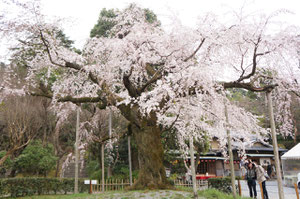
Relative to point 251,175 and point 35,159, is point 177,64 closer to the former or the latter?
point 251,175

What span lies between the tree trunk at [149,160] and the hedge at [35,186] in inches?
307

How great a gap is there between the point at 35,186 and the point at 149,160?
9251 mm

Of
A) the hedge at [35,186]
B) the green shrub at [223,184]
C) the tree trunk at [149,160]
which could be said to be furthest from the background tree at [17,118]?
the green shrub at [223,184]

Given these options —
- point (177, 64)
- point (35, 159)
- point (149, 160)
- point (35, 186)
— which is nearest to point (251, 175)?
point (149, 160)

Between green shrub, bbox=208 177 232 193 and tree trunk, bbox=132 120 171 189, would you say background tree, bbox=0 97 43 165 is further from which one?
green shrub, bbox=208 177 232 193

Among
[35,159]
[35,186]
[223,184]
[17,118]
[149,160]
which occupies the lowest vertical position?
[35,186]

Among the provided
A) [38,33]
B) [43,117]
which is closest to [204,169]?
[43,117]

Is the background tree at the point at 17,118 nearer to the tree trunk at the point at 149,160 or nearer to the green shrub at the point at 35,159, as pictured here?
the green shrub at the point at 35,159

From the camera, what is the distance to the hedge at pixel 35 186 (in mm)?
12766

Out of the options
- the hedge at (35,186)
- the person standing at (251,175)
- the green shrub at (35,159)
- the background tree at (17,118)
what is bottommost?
the hedge at (35,186)

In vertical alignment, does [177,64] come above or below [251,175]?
above

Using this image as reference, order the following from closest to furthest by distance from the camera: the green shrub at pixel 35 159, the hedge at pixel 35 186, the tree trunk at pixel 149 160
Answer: the tree trunk at pixel 149 160
the hedge at pixel 35 186
the green shrub at pixel 35 159

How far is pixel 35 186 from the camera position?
1381cm

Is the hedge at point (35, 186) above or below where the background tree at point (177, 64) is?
below
